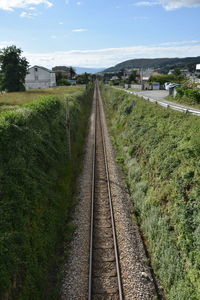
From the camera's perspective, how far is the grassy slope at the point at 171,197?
8.59 meters

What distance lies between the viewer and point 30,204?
10.6m

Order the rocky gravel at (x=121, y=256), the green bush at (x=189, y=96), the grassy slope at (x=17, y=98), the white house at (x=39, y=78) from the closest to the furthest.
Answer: the rocky gravel at (x=121, y=256) < the green bush at (x=189, y=96) < the grassy slope at (x=17, y=98) < the white house at (x=39, y=78)

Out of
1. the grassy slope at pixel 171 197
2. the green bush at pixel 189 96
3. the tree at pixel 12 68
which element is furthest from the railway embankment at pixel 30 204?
the tree at pixel 12 68

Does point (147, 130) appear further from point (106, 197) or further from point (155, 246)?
point (155, 246)

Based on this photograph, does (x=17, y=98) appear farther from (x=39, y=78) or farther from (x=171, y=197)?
(x=39, y=78)

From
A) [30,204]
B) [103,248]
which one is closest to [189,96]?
[103,248]

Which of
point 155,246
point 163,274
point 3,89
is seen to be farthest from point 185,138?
point 3,89

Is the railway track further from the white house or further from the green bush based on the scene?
the white house

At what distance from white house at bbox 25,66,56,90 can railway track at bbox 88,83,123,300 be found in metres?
77.0

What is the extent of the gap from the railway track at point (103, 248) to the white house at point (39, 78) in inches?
3032

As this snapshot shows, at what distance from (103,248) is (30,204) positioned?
13.4ft

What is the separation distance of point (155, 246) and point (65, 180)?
26.6ft

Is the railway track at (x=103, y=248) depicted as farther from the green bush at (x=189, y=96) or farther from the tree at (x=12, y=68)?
the tree at (x=12, y=68)

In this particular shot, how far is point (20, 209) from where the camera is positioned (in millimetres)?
9727
